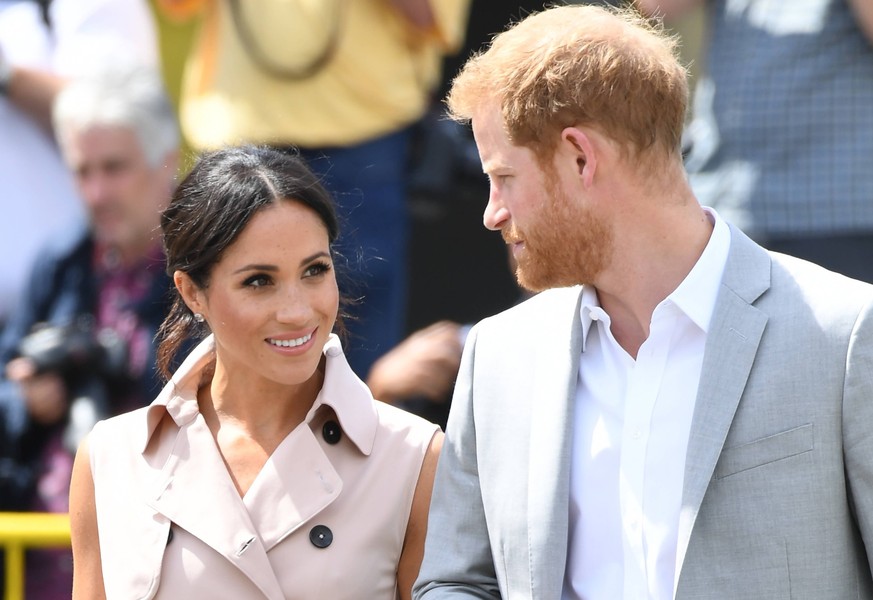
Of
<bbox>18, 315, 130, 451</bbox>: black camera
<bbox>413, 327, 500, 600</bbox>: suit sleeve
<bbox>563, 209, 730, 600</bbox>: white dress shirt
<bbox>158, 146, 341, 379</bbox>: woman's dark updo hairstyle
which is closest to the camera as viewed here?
<bbox>563, 209, 730, 600</bbox>: white dress shirt

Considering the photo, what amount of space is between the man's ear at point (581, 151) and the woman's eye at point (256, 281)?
0.73 meters

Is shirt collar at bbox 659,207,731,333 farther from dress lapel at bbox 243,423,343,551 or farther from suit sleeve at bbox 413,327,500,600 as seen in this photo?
dress lapel at bbox 243,423,343,551

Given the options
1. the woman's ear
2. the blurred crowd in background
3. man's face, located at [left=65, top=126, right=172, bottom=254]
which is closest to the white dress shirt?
the woman's ear

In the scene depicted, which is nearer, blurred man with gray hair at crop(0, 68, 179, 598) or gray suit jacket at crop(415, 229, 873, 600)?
gray suit jacket at crop(415, 229, 873, 600)

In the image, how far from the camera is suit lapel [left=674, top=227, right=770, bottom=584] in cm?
237

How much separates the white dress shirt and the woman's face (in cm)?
61

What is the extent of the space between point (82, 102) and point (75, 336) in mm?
802

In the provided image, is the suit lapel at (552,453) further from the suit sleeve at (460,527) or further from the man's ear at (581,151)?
the man's ear at (581,151)

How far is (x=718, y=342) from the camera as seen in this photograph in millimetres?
2432

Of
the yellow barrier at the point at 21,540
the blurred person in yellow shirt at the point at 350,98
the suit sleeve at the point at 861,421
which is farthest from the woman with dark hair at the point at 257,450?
the blurred person in yellow shirt at the point at 350,98

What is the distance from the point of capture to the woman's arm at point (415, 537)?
2.94 m

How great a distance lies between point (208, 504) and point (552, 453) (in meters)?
0.77

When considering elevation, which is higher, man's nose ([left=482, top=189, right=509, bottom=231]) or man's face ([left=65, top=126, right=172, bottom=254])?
man's nose ([left=482, top=189, right=509, bottom=231])

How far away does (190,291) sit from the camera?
3.05 metres
